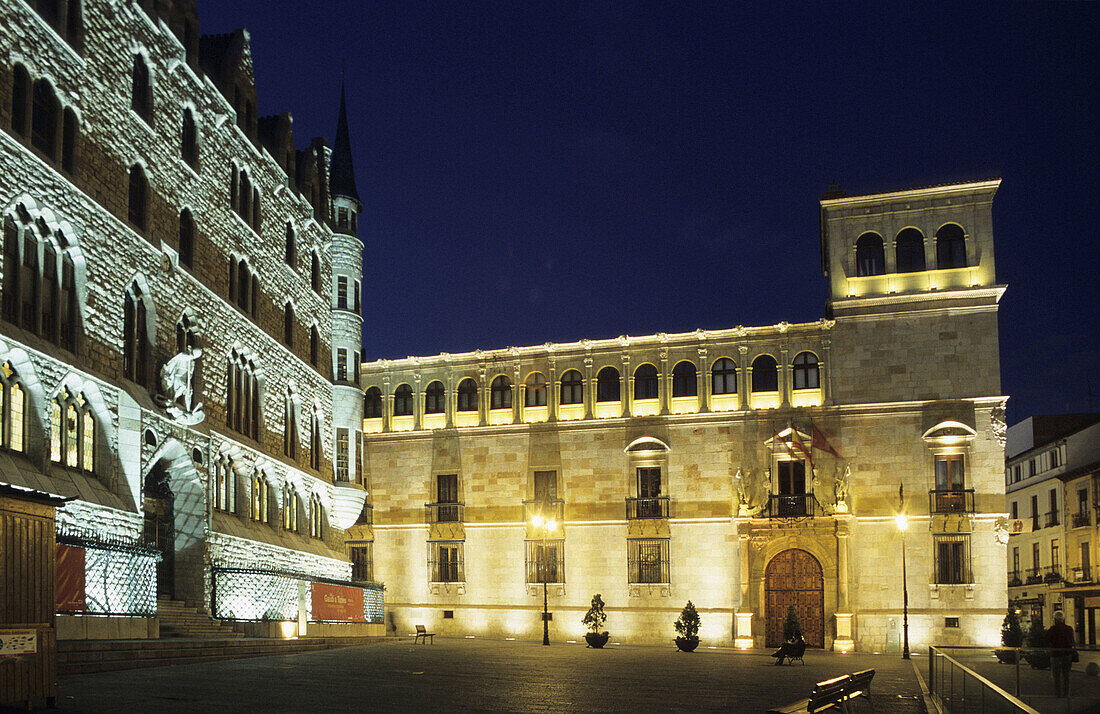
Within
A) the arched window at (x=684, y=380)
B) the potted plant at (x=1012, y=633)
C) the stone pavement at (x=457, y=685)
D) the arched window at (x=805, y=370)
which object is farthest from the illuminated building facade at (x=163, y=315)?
the potted plant at (x=1012, y=633)

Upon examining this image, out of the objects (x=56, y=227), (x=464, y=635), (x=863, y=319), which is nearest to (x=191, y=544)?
(x=56, y=227)

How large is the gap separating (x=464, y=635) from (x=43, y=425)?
29.4 meters

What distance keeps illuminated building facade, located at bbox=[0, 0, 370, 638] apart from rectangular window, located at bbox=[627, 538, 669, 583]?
482 inches

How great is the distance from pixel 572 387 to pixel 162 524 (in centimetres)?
2363

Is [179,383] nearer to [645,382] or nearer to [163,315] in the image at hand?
[163,315]

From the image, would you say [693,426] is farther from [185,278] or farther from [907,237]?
[185,278]

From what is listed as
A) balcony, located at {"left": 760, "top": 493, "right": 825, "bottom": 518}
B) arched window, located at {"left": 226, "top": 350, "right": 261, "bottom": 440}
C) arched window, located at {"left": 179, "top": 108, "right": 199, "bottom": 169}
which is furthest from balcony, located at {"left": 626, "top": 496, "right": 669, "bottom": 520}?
arched window, located at {"left": 179, "top": 108, "right": 199, "bottom": 169}

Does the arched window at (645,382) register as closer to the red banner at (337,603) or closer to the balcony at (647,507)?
the balcony at (647,507)

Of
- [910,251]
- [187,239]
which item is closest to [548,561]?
[910,251]

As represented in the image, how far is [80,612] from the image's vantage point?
2420 cm

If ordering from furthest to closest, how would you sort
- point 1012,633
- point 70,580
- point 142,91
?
point 1012,633 < point 142,91 < point 70,580

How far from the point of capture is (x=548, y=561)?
5056 cm

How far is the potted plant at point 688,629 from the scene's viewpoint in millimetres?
44000

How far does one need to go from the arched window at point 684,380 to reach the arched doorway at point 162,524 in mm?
24838
